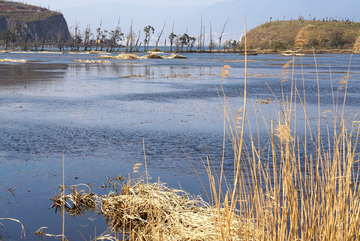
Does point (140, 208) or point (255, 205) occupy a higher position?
point (255, 205)

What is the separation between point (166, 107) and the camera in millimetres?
14156

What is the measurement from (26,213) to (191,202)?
7.11ft

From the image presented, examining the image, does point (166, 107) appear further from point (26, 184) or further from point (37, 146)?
point (26, 184)

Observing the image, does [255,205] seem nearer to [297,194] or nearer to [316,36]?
[297,194]

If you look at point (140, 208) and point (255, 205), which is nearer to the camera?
point (255, 205)

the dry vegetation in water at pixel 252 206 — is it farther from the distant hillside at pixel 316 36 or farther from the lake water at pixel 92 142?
the distant hillside at pixel 316 36

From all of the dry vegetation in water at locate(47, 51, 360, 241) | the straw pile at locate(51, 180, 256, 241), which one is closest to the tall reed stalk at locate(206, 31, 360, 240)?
the dry vegetation in water at locate(47, 51, 360, 241)

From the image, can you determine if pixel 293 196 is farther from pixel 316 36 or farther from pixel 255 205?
pixel 316 36

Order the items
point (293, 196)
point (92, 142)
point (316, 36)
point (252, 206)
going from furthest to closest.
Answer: point (316, 36)
point (92, 142)
point (252, 206)
point (293, 196)

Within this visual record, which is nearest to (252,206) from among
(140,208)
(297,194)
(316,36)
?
(297,194)

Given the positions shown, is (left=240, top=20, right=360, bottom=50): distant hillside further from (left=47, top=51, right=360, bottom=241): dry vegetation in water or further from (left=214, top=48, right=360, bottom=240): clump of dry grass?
(left=214, top=48, right=360, bottom=240): clump of dry grass

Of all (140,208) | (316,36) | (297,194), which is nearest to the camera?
(297,194)

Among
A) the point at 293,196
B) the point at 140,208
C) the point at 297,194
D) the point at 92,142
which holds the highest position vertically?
the point at 293,196

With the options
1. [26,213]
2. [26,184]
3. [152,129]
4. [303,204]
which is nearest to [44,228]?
[26,213]
